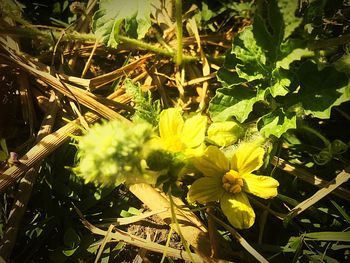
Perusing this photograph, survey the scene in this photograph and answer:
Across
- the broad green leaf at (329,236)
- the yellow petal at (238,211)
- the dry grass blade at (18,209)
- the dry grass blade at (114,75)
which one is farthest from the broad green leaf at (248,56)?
the dry grass blade at (18,209)

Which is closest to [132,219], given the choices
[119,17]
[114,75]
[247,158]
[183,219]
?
[183,219]

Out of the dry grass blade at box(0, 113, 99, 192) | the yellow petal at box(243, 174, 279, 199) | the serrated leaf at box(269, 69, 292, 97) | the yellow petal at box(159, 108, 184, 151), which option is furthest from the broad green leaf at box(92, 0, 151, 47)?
the yellow petal at box(243, 174, 279, 199)

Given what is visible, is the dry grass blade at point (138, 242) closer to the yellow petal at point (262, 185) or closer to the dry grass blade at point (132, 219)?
the dry grass blade at point (132, 219)

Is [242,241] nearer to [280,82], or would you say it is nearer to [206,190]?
[206,190]

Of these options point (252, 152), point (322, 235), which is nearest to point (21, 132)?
point (252, 152)

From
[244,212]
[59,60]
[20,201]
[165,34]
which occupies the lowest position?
[20,201]

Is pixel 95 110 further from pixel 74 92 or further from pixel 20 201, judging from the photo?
pixel 20 201
